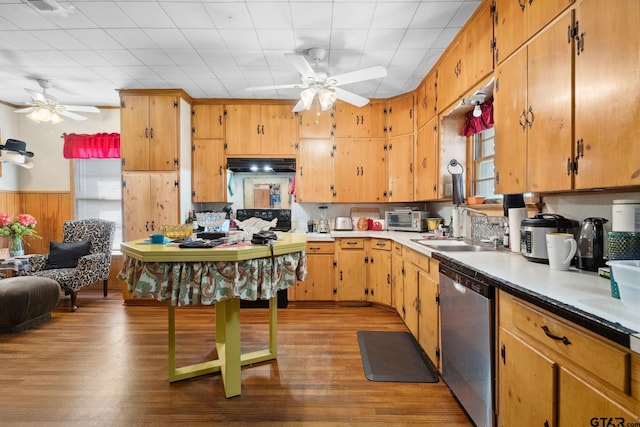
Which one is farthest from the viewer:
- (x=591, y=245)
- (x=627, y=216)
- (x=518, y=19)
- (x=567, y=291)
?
(x=518, y=19)

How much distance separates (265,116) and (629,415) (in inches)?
165

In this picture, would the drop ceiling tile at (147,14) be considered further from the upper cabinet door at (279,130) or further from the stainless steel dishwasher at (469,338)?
the stainless steel dishwasher at (469,338)

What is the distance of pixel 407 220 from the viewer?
3938 mm

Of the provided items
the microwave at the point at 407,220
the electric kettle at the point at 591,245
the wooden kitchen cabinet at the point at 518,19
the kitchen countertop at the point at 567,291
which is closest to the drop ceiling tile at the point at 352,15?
the wooden kitchen cabinet at the point at 518,19

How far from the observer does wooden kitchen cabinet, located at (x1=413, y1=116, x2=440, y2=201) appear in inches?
129

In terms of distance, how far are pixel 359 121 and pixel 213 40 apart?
2091 mm

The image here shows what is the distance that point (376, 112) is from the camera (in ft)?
13.7

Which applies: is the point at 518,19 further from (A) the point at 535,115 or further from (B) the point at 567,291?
(B) the point at 567,291

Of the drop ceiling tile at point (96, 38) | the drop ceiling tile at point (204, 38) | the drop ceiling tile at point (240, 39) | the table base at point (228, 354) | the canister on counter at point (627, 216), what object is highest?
the drop ceiling tile at point (96, 38)

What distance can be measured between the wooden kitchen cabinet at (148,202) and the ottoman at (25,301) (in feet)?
3.25

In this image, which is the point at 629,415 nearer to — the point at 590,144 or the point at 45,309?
the point at 590,144

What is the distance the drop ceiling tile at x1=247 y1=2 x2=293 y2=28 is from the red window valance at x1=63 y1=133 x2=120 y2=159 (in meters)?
3.13

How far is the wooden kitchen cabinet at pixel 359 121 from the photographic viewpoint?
418 centimetres

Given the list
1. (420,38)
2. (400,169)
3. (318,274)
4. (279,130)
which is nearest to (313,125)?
(279,130)
